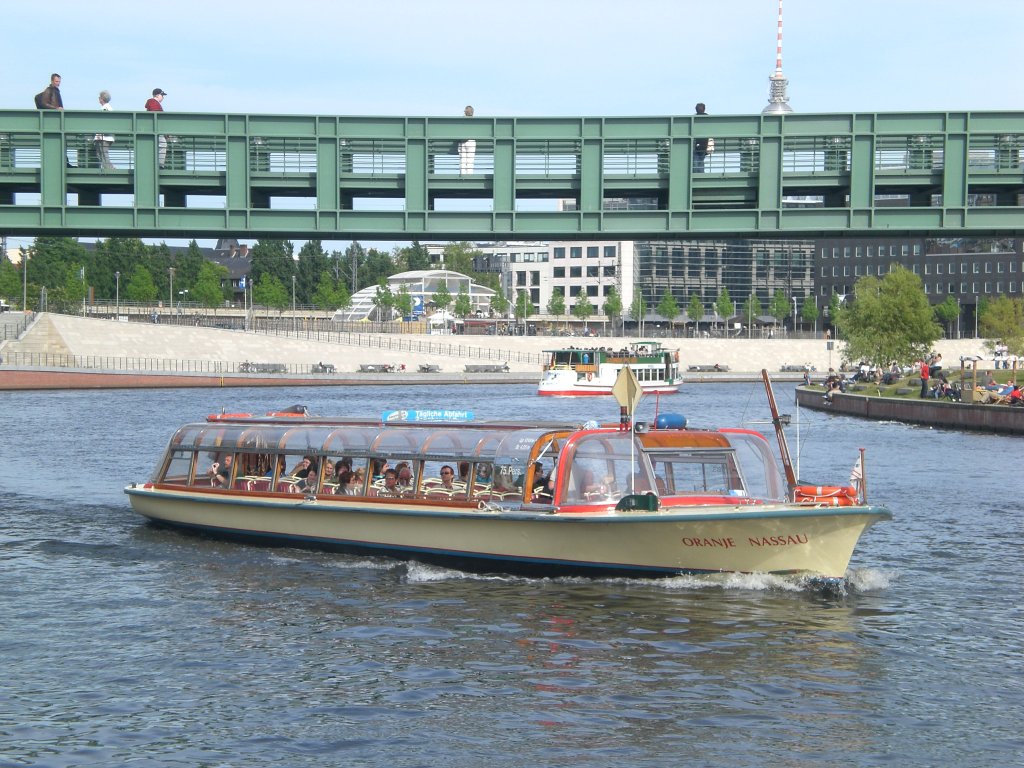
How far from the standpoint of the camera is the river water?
14.8m

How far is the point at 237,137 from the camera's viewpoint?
3681 centimetres

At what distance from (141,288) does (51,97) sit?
127 m

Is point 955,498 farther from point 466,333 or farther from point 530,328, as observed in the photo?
point 530,328

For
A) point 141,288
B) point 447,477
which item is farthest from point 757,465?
point 141,288

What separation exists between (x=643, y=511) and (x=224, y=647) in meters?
7.12

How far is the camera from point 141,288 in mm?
158875

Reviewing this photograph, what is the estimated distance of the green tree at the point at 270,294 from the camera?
171 metres

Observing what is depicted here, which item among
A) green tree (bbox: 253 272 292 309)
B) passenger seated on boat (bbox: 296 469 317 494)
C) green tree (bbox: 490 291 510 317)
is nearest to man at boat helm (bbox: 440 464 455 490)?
passenger seated on boat (bbox: 296 469 317 494)

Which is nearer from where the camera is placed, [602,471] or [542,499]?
[602,471]

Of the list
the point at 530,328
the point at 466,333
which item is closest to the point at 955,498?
the point at 466,333

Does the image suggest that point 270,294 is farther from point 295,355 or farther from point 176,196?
point 176,196

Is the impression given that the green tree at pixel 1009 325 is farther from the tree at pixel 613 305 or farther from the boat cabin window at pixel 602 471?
the boat cabin window at pixel 602 471

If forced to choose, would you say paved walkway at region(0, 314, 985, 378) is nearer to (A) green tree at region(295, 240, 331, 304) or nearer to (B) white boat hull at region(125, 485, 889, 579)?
(A) green tree at region(295, 240, 331, 304)

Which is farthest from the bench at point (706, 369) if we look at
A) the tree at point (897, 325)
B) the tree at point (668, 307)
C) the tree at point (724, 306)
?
the tree at point (897, 325)
